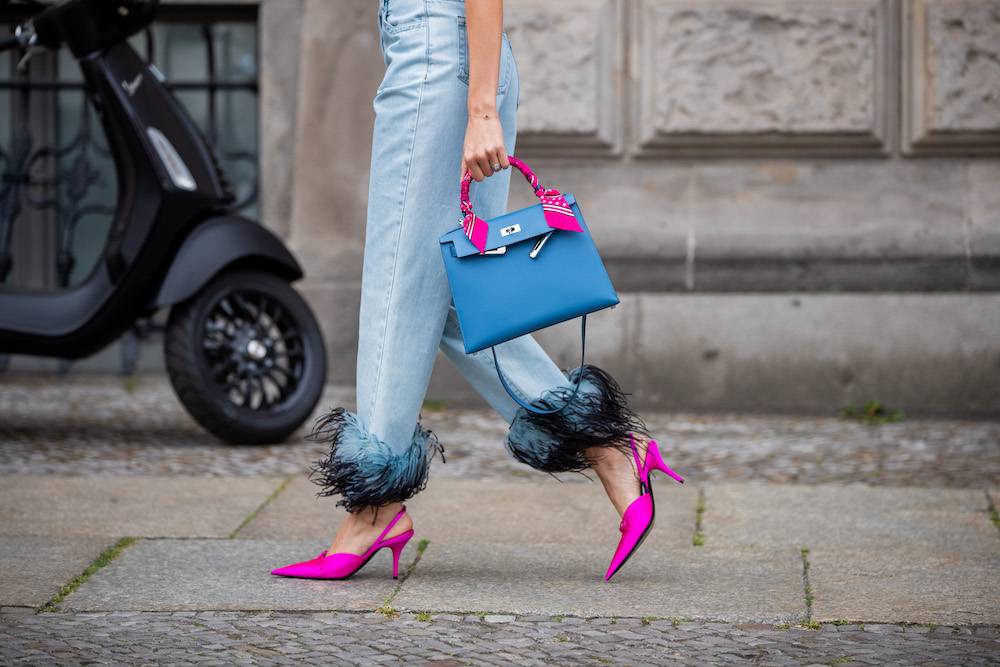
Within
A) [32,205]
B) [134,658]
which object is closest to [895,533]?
[134,658]

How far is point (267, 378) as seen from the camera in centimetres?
512

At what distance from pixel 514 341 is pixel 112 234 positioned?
232 centimetres

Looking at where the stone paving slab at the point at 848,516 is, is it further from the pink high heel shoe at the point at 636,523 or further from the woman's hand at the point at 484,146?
the woman's hand at the point at 484,146

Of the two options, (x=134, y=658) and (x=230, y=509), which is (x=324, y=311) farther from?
(x=134, y=658)

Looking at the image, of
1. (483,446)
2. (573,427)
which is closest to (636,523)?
(573,427)

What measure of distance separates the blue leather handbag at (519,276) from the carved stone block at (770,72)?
10.9 feet

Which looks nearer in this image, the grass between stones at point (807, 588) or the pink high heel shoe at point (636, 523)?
the grass between stones at point (807, 588)

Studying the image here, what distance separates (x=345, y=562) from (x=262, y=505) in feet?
3.11

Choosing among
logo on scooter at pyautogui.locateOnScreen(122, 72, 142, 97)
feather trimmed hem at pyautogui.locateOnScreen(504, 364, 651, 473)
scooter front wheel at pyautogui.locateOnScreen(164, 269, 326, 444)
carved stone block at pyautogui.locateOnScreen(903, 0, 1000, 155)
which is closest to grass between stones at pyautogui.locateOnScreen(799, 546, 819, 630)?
feather trimmed hem at pyautogui.locateOnScreen(504, 364, 651, 473)

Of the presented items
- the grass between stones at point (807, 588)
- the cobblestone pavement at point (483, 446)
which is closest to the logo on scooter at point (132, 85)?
the cobblestone pavement at point (483, 446)

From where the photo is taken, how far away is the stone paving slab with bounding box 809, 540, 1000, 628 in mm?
2961

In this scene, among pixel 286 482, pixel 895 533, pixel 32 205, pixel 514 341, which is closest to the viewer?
pixel 514 341

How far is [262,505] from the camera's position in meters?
4.09

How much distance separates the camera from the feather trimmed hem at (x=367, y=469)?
10.2 ft
